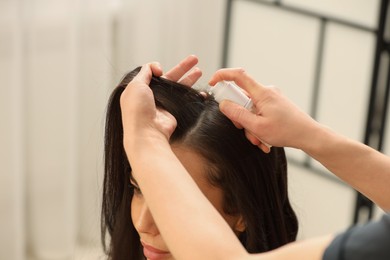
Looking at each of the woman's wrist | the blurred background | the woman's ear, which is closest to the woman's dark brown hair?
the woman's ear

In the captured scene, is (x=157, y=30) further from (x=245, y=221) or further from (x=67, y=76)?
(x=245, y=221)

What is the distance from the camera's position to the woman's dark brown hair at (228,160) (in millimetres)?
1301

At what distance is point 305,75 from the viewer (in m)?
2.46

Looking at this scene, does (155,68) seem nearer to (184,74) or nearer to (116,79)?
(184,74)

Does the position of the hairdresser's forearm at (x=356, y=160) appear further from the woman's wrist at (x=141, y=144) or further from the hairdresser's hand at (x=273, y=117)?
the woman's wrist at (x=141, y=144)

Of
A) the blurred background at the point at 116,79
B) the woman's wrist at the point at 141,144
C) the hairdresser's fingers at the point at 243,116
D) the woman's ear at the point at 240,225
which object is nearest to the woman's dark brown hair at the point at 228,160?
the woman's ear at the point at 240,225

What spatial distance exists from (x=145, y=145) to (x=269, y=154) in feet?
1.24

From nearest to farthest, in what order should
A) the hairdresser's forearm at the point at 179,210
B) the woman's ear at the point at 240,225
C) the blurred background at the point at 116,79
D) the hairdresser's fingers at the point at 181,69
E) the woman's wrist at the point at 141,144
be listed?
the hairdresser's forearm at the point at 179,210 → the woman's wrist at the point at 141,144 → the hairdresser's fingers at the point at 181,69 → the woman's ear at the point at 240,225 → the blurred background at the point at 116,79

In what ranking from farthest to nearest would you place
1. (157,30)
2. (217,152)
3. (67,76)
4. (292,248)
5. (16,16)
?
(157,30) < (67,76) < (16,16) < (217,152) < (292,248)

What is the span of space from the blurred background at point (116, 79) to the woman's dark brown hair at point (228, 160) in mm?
839

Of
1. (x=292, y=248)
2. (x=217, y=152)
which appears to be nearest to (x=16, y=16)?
(x=217, y=152)

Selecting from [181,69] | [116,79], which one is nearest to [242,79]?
[181,69]

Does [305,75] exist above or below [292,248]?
below

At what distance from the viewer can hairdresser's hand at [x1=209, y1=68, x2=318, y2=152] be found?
1.14 metres
